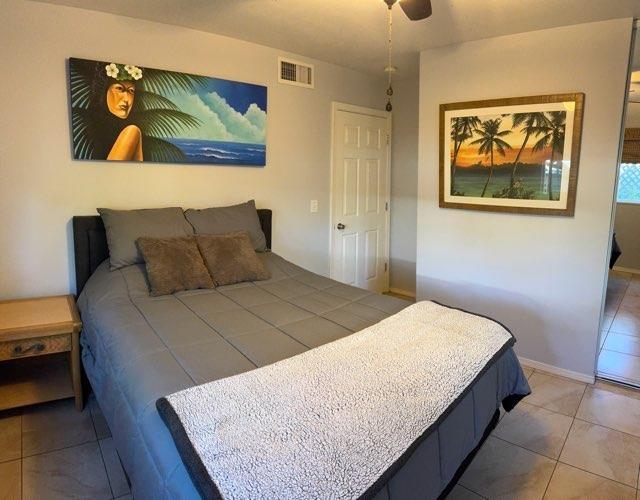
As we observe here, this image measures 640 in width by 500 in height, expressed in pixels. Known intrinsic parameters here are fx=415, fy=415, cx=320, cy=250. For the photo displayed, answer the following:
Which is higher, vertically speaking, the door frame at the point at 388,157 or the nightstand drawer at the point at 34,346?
the door frame at the point at 388,157

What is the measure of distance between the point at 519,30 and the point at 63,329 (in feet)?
11.0

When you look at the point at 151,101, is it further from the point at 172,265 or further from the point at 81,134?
the point at 172,265

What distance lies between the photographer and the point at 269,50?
331 cm

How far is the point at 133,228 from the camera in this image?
256cm

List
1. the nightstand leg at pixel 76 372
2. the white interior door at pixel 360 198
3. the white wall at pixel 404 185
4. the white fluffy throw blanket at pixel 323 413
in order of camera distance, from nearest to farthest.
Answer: the white fluffy throw blanket at pixel 323 413, the nightstand leg at pixel 76 372, the white interior door at pixel 360 198, the white wall at pixel 404 185

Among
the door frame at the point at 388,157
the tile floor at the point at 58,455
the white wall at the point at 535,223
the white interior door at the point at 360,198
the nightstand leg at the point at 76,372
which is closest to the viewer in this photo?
the tile floor at the point at 58,455

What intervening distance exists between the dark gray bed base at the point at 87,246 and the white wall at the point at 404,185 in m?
2.96

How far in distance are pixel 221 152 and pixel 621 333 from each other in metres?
3.78

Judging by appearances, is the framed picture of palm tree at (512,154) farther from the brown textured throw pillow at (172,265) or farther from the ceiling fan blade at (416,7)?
the brown textured throw pillow at (172,265)

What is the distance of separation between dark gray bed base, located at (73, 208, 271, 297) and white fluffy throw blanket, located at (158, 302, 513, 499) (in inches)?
68.0

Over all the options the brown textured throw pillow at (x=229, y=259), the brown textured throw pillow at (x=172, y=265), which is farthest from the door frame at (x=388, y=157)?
the brown textured throw pillow at (x=172, y=265)

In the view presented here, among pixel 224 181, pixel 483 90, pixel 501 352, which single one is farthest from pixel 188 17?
pixel 501 352

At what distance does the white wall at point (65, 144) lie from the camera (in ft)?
7.91

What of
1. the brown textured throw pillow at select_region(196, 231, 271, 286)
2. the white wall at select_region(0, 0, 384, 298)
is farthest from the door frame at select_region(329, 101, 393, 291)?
the brown textured throw pillow at select_region(196, 231, 271, 286)
